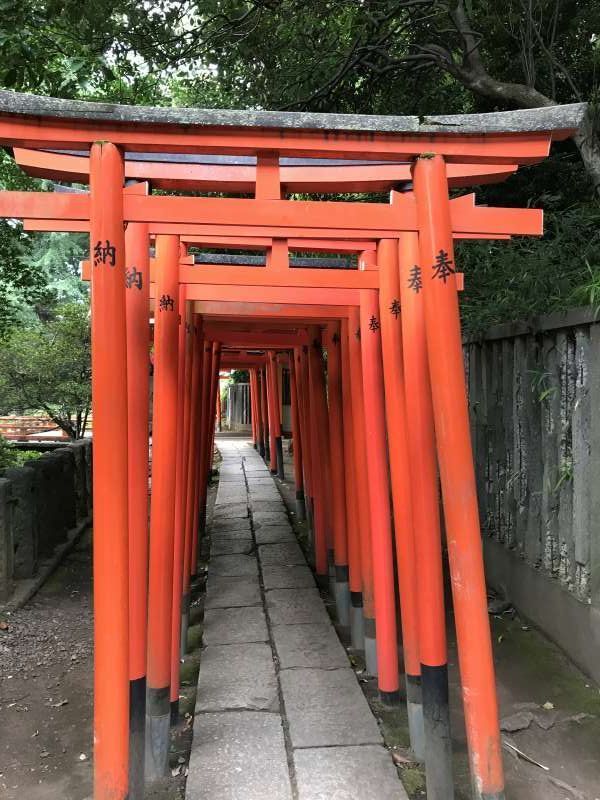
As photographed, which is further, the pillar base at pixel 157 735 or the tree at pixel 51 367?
the tree at pixel 51 367

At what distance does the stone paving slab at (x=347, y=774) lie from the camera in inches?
111

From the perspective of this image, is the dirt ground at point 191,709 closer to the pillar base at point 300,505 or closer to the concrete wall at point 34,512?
the concrete wall at point 34,512

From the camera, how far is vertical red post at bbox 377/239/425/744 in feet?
10.8

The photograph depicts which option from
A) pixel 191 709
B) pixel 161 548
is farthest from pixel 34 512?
pixel 161 548

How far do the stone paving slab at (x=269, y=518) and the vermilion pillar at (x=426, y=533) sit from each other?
5666mm

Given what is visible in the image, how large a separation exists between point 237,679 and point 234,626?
0.97 metres

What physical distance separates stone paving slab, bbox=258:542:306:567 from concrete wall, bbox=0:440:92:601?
7.97 ft

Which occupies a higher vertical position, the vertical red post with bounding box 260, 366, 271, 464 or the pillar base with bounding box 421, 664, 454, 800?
the vertical red post with bounding box 260, 366, 271, 464

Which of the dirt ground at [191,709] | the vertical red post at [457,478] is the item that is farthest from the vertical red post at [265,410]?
the vertical red post at [457,478]

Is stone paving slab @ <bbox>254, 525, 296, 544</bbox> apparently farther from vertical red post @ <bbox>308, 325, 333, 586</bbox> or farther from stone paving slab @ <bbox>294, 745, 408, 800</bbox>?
stone paving slab @ <bbox>294, 745, 408, 800</bbox>

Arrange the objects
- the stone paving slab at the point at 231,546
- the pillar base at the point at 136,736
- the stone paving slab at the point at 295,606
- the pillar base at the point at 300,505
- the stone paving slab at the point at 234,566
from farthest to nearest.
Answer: the pillar base at the point at 300,505
the stone paving slab at the point at 231,546
the stone paving slab at the point at 234,566
the stone paving slab at the point at 295,606
the pillar base at the point at 136,736

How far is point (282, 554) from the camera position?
23.2 feet

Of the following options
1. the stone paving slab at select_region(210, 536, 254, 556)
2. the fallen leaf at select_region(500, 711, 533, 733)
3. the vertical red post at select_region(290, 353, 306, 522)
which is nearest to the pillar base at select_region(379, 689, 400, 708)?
the fallen leaf at select_region(500, 711, 533, 733)

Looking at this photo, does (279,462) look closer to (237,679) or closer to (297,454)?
(297,454)
